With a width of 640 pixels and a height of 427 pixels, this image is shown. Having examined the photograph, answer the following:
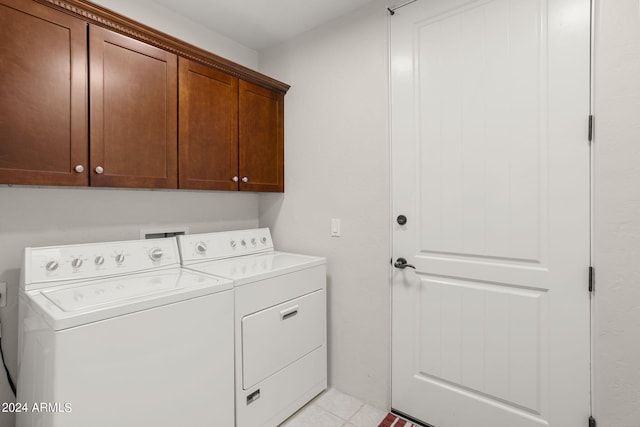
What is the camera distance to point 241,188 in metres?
2.09

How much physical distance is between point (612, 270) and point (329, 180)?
1.50 metres

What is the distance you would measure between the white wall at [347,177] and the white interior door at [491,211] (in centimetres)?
11

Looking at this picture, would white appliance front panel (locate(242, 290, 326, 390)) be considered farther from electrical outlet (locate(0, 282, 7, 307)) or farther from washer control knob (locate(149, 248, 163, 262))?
electrical outlet (locate(0, 282, 7, 307))

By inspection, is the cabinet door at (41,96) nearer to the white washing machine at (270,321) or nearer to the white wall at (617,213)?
the white washing machine at (270,321)

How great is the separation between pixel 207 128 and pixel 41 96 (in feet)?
2.46

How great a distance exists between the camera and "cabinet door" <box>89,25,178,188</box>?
1441 mm

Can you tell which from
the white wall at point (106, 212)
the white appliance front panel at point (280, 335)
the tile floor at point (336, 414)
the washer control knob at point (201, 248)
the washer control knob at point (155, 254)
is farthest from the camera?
the washer control knob at point (201, 248)

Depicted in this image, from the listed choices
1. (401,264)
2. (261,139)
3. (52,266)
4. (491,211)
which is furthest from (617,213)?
(52,266)

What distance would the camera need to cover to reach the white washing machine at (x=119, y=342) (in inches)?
40.3

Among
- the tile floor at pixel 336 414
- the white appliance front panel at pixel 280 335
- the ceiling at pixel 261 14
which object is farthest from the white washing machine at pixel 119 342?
the ceiling at pixel 261 14

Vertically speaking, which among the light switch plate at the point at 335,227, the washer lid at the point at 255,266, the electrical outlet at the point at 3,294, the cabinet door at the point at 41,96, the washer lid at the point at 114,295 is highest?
the cabinet door at the point at 41,96

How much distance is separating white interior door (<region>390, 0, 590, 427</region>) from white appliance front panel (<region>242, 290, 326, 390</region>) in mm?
490

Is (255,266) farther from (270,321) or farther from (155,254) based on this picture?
(155,254)

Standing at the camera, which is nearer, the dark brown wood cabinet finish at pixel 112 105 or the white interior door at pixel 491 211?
the dark brown wood cabinet finish at pixel 112 105
